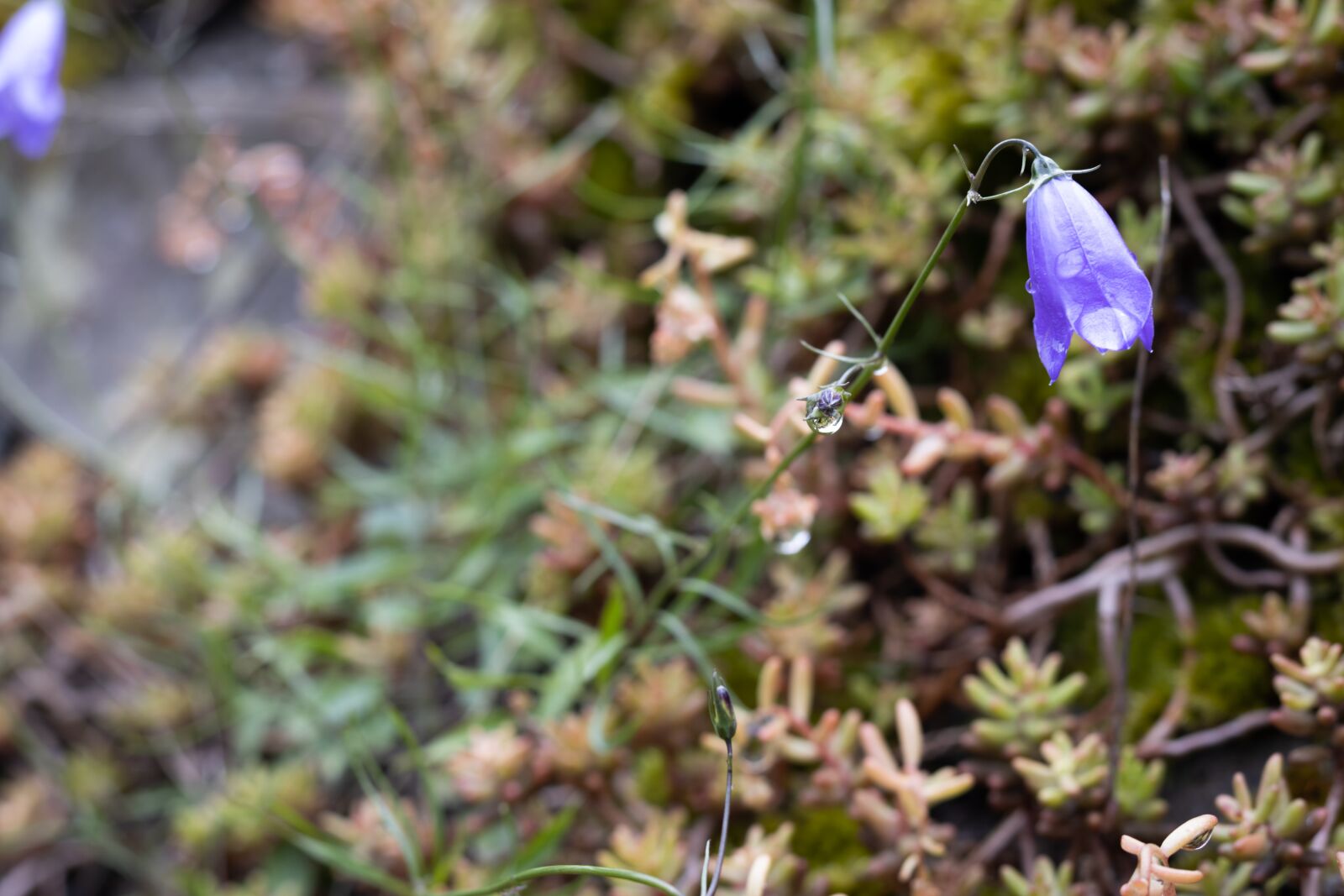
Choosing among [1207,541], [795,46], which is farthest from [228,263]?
[1207,541]

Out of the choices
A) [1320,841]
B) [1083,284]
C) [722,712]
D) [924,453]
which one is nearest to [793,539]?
[924,453]

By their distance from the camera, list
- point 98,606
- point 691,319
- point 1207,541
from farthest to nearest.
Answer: point 98,606, point 691,319, point 1207,541

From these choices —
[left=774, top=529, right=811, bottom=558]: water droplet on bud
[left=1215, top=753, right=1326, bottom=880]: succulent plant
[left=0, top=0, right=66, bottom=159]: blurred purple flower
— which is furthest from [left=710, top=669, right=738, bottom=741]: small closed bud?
[left=0, top=0, right=66, bottom=159]: blurred purple flower

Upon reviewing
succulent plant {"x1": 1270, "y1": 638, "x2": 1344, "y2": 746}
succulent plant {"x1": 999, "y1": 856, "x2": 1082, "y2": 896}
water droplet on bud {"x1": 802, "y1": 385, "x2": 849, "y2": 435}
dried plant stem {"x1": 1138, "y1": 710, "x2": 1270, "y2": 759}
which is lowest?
succulent plant {"x1": 999, "y1": 856, "x2": 1082, "y2": 896}

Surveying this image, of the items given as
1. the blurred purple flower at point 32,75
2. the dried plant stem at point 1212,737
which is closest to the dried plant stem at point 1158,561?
the dried plant stem at point 1212,737

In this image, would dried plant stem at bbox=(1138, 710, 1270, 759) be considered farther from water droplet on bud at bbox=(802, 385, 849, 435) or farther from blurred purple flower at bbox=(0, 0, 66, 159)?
blurred purple flower at bbox=(0, 0, 66, 159)

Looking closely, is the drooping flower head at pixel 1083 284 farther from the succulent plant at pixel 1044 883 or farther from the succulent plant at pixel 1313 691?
the succulent plant at pixel 1044 883

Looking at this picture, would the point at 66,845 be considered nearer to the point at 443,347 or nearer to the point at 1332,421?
the point at 443,347
